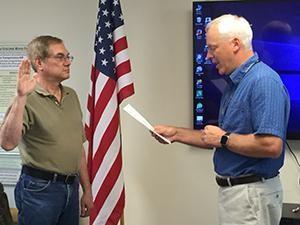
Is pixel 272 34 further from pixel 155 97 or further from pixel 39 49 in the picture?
pixel 39 49

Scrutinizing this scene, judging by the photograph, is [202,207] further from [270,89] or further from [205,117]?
[270,89]

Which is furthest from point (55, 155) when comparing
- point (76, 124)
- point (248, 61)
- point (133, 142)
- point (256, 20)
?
Result: point (256, 20)

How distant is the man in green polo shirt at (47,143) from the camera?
2422 millimetres

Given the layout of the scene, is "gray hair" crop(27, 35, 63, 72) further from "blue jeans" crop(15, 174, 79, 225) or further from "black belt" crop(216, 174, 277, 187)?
"black belt" crop(216, 174, 277, 187)

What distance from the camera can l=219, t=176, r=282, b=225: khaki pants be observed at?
1.94m

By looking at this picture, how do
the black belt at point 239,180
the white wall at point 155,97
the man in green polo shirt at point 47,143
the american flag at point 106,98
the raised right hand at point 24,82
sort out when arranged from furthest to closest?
1. the white wall at point 155,97
2. the american flag at point 106,98
3. the man in green polo shirt at point 47,143
4. the raised right hand at point 24,82
5. the black belt at point 239,180

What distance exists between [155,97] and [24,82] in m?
1.18

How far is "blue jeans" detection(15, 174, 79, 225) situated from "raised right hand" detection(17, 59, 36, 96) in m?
0.51

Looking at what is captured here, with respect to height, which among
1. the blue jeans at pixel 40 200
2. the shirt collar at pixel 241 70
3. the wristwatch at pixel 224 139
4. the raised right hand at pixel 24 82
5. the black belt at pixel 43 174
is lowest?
the blue jeans at pixel 40 200

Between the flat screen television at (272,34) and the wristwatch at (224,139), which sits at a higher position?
the flat screen television at (272,34)

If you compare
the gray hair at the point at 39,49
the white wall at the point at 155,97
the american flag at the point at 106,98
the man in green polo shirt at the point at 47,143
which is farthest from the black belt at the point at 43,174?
the white wall at the point at 155,97

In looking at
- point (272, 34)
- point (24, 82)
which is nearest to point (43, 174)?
point (24, 82)

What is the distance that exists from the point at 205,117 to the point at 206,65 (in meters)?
0.35

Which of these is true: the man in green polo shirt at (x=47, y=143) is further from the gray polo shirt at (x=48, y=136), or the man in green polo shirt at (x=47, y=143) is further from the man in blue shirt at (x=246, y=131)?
the man in blue shirt at (x=246, y=131)
